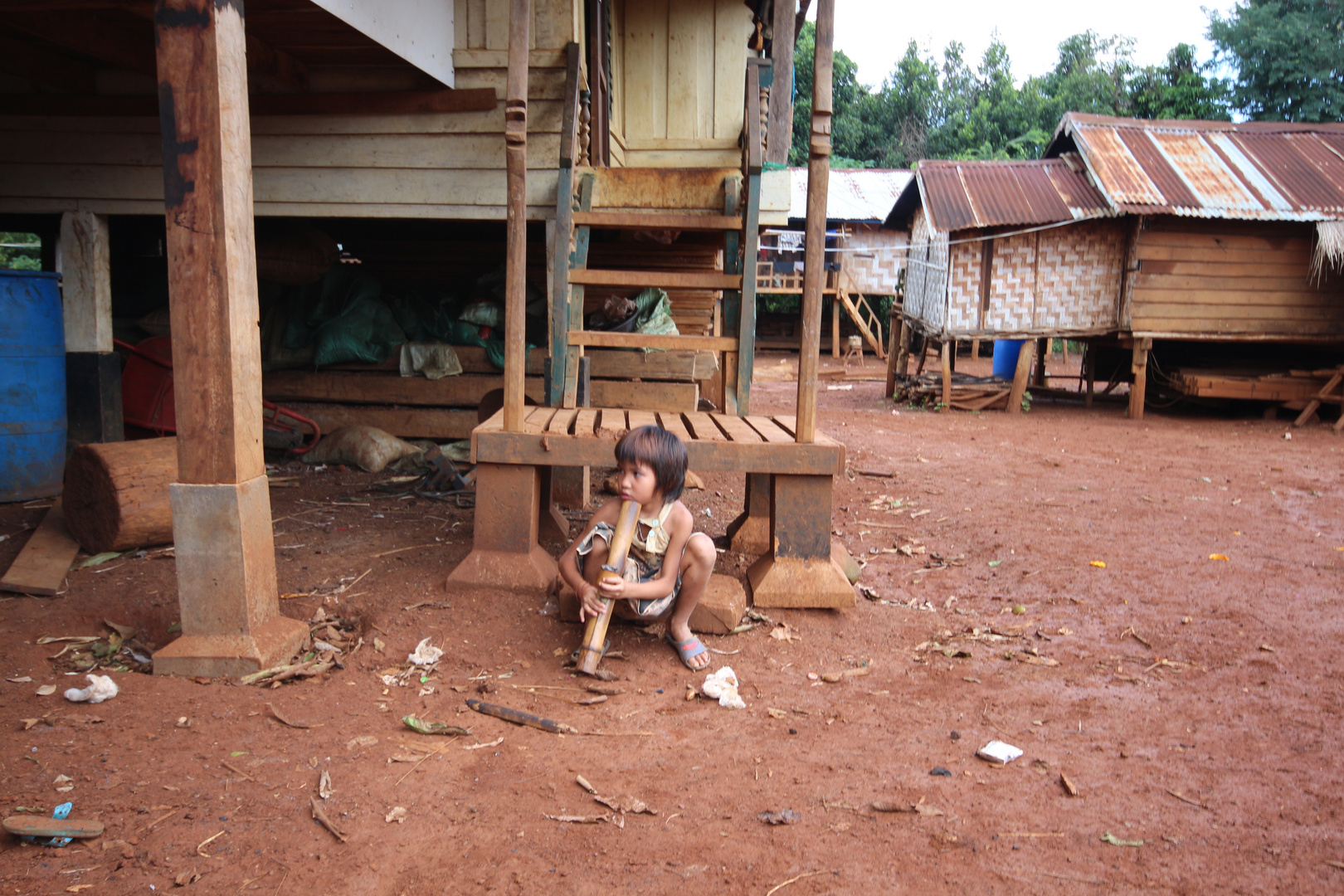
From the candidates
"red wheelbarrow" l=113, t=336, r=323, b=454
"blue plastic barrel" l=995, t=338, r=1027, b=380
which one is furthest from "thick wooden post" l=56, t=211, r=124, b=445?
"blue plastic barrel" l=995, t=338, r=1027, b=380

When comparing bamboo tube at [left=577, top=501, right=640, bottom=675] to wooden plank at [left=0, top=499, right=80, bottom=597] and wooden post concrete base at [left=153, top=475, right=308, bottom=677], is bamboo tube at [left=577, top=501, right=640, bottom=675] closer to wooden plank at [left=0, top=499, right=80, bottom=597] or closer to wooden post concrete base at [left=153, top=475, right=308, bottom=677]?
wooden post concrete base at [left=153, top=475, right=308, bottom=677]

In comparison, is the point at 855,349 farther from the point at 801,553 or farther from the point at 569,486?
the point at 801,553

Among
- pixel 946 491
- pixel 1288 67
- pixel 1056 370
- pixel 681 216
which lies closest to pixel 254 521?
pixel 681 216

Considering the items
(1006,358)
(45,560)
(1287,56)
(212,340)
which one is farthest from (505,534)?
(1287,56)

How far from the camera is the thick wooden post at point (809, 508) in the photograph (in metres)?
3.19

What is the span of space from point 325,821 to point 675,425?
2036mm

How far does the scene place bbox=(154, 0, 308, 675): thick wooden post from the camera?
2484 mm

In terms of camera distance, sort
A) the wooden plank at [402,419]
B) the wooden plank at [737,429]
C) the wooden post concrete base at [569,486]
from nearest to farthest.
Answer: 1. the wooden plank at [737,429]
2. the wooden post concrete base at [569,486]
3. the wooden plank at [402,419]

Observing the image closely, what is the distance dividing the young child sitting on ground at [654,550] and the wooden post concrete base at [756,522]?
1139 mm

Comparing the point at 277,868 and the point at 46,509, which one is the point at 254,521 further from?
the point at 46,509

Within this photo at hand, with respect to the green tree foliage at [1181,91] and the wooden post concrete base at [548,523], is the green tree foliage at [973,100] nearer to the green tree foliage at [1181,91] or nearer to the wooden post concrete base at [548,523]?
the green tree foliage at [1181,91]

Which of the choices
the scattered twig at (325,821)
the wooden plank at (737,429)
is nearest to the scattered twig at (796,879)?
the scattered twig at (325,821)

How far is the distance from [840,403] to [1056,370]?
9248mm

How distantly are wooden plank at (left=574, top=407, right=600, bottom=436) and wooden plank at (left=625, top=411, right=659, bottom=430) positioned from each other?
0.15m
